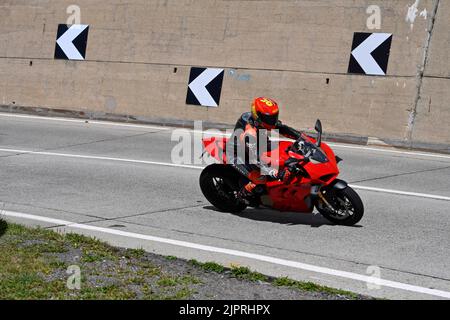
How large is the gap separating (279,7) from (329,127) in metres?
3.05

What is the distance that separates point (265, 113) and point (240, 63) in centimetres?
837

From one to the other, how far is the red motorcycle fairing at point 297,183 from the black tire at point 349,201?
0.16 metres

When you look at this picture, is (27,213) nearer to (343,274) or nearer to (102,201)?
(102,201)

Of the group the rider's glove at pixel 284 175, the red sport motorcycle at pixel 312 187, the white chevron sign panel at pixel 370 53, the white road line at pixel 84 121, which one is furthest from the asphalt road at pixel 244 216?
the white road line at pixel 84 121

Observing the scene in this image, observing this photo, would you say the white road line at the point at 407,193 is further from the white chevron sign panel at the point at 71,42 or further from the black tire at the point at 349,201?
the white chevron sign panel at the point at 71,42

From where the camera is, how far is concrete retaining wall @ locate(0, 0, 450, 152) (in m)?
16.4

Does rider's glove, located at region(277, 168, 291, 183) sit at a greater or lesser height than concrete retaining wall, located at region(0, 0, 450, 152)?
lesser

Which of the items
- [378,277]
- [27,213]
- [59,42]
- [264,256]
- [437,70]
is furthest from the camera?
[59,42]

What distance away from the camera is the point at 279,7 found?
18109mm

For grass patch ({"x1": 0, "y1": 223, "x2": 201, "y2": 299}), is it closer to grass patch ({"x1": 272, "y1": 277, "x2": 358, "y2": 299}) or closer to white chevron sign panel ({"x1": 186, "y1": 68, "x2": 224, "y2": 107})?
grass patch ({"x1": 272, "y1": 277, "x2": 358, "y2": 299})

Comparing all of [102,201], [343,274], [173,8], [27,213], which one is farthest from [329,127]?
[343,274]

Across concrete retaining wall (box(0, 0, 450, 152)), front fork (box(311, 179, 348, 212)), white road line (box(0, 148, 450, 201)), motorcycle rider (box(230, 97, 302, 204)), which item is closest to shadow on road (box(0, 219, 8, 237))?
motorcycle rider (box(230, 97, 302, 204))

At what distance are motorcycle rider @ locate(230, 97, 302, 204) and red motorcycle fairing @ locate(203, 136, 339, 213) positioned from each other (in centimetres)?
10

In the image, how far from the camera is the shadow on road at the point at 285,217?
1039 cm
